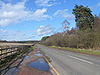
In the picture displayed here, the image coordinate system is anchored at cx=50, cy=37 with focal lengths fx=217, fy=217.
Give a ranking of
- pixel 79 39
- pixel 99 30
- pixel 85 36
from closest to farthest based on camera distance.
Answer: pixel 99 30, pixel 85 36, pixel 79 39

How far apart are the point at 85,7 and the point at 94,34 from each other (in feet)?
101

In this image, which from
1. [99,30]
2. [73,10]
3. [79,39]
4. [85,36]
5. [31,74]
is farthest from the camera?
[73,10]

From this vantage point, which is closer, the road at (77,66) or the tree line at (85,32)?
the road at (77,66)

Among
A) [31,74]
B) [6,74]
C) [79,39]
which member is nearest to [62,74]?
[31,74]

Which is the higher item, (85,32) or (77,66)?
(85,32)

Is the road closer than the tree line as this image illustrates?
Yes

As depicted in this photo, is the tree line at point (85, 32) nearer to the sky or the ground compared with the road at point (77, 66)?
nearer to the sky

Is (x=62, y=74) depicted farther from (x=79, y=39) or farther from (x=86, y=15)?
(x=86, y=15)

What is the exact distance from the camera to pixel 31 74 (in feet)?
42.2

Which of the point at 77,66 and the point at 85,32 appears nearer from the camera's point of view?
the point at 77,66

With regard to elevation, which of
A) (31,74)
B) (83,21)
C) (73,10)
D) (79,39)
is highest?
(73,10)

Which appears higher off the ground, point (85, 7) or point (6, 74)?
point (85, 7)

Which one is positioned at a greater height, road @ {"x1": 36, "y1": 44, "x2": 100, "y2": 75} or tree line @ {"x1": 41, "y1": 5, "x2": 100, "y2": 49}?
tree line @ {"x1": 41, "y1": 5, "x2": 100, "y2": 49}

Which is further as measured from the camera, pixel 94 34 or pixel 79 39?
pixel 79 39
